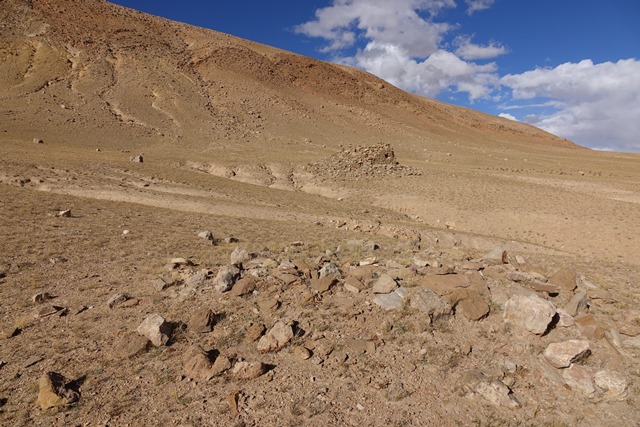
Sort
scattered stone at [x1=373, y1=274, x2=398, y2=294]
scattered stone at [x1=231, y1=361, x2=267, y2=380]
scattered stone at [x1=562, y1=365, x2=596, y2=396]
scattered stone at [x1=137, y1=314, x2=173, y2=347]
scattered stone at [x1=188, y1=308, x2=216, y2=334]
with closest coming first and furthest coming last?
scattered stone at [x1=562, y1=365, x2=596, y2=396] → scattered stone at [x1=231, y1=361, x2=267, y2=380] → scattered stone at [x1=137, y1=314, x2=173, y2=347] → scattered stone at [x1=188, y1=308, x2=216, y2=334] → scattered stone at [x1=373, y1=274, x2=398, y2=294]

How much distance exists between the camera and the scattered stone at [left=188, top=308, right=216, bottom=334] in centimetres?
723

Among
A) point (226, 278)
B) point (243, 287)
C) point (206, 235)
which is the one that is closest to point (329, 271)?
point (243, 287)

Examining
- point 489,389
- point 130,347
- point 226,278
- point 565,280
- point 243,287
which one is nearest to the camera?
point 489,389

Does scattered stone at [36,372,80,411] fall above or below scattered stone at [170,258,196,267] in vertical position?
below

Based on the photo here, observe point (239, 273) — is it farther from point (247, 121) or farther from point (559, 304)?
point (247, 121)

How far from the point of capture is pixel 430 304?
7398 millimetres

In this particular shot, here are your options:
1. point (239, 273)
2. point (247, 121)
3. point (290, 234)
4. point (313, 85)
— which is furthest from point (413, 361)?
point (313, 85)

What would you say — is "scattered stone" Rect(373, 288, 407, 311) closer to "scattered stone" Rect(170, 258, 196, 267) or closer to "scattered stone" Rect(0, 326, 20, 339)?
"scattered stone" Rect(170, 258, 196, 267)

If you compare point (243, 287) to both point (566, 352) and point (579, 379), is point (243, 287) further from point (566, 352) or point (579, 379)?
point (579, 379)

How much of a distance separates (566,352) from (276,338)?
4.73m

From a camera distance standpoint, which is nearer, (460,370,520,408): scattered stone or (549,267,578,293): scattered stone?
(460,370,520,408): scattered stone

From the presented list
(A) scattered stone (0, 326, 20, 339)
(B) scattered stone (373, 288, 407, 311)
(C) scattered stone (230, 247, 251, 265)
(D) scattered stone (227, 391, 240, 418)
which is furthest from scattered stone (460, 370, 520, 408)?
(A) scattered stone (0, 326, 20, 339)

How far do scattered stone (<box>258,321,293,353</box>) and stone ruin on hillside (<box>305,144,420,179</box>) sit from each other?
25.1 m

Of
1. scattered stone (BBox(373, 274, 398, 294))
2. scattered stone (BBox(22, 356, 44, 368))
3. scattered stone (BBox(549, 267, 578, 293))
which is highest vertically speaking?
scattered stone (BBox(549, 267, 578, 293))
